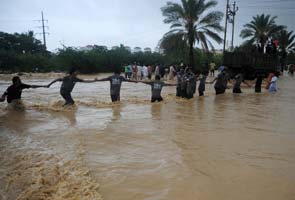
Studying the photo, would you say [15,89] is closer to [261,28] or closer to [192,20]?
[192,20]

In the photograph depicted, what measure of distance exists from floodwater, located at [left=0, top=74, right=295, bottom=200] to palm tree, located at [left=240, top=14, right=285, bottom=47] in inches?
1210

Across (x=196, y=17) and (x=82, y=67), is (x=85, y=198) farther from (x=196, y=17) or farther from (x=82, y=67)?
(x=82, y=67)

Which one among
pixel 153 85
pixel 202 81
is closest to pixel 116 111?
pixel 153 85

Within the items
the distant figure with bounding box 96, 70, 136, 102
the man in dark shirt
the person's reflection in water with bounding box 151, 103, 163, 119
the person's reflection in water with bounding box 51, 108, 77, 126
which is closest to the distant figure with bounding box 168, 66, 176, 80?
the person's reflection in water with bounding box 151, 103, 163, 119

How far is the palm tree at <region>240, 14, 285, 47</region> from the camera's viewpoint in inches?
1489

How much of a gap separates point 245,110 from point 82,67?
26384 millimetres

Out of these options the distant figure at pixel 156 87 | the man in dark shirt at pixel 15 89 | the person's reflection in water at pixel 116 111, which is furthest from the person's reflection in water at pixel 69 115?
the distant figure at pixel 156 87

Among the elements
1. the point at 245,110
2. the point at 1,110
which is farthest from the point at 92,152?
the point at 245,110

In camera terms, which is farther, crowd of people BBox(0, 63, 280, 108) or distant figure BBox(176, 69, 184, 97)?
distant figure BBox(176, 69, 184, 97)

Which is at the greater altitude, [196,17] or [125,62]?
[196,17]

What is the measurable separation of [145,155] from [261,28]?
36.3 m

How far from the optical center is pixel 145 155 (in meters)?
5.57

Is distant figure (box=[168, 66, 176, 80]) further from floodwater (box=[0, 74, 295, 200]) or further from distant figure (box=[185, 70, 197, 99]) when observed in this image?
floodwater (box=[0, 74, 295, 200])

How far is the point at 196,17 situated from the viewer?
25.8m
